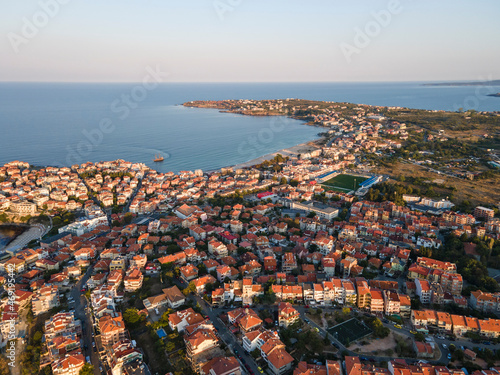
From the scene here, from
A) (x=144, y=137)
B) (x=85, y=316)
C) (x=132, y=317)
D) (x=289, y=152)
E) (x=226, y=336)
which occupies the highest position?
(x=132, y=317)

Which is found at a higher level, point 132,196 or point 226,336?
point 226,336

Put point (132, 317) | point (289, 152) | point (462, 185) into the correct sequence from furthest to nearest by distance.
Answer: point (289, 152) < point (462, 185) < point (132, 317)

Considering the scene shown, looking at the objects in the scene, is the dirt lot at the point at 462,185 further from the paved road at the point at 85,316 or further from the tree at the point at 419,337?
the paved road at the point at 85,316

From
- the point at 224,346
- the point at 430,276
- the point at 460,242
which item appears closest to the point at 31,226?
the point at 224,346

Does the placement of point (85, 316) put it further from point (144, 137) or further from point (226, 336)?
point (144, 137)

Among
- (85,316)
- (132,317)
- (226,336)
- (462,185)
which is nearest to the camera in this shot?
(226,336)

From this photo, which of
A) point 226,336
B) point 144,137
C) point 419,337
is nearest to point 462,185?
point 419,337

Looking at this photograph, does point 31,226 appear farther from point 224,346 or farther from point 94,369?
point 224,346
